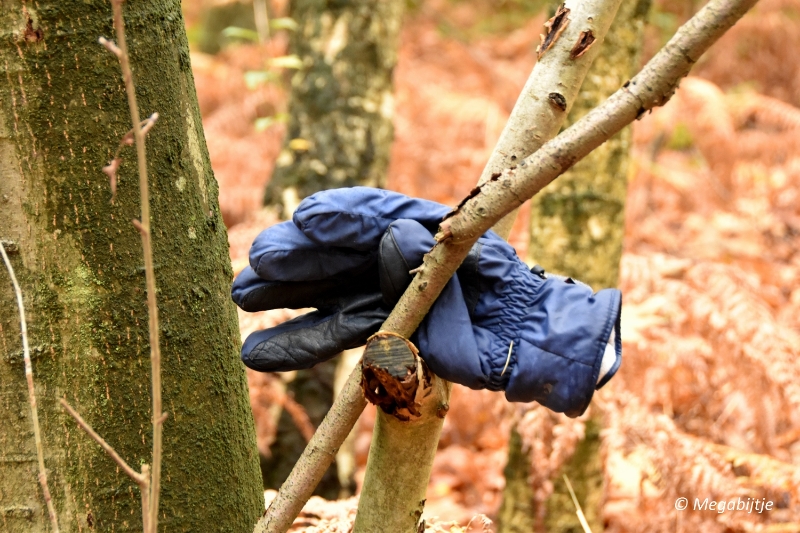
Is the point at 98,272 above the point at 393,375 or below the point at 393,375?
above

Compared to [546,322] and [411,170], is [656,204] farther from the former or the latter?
[546,322]

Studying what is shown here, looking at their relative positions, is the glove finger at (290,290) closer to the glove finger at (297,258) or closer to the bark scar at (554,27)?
the glove finger at (297,258)

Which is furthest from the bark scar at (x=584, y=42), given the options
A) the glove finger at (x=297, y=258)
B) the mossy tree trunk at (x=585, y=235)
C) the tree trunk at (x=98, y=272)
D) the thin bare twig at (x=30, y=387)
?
the mossy tree trunk at (x=585, y=235)

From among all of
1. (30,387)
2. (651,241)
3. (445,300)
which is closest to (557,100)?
(445,300)

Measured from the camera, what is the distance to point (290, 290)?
4.47ft

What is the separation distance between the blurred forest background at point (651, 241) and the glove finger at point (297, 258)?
2.40 feet

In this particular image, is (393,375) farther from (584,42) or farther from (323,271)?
(584,42)

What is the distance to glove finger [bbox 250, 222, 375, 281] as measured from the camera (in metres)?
1.29

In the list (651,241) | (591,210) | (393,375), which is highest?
(651,241)

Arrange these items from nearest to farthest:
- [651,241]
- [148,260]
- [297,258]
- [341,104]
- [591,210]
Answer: [148,260] < [297,258] < [591,210] < [341,104] < [651,241]

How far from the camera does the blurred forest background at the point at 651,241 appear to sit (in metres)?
2.71

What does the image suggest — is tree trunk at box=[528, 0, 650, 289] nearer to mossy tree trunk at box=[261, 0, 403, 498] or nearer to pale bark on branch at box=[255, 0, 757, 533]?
mossy tree trunk at box=[261, 0, 403, 498]

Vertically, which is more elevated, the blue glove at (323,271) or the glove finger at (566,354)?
the blue glove at (323,271)

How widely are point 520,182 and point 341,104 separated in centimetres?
300
